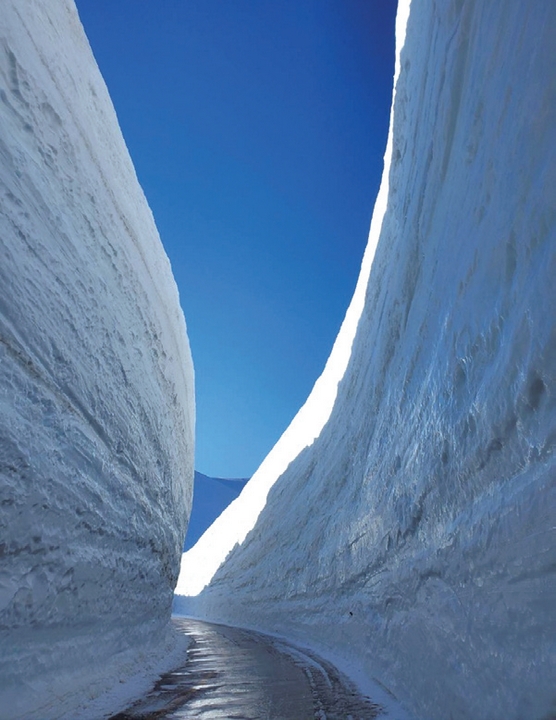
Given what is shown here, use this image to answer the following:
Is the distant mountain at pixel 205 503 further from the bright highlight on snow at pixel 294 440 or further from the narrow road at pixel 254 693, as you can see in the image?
the narrow road at pixel 254 693

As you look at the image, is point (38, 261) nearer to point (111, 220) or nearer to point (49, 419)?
point (49, 419)

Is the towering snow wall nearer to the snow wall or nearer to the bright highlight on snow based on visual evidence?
the snow wall

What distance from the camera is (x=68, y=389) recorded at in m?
3.65

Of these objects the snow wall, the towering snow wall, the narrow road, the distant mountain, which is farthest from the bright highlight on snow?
the distant mountain

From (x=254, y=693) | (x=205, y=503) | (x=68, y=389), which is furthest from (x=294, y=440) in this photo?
(x=205, y=503)

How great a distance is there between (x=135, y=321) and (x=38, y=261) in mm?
2625

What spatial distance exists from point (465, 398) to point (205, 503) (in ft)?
275

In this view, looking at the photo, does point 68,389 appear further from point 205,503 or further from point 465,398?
point 205,503

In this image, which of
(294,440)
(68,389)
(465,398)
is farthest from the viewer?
(294,440)

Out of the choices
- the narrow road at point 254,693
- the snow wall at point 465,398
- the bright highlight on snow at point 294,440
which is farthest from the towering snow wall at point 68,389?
the bright highlight on snow at point 294,440

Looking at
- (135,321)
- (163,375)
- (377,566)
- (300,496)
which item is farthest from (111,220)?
(300,496)

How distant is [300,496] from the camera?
12.2 m

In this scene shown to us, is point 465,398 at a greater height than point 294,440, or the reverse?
point 294,440

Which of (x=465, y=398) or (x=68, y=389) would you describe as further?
(x=68, y=389)
